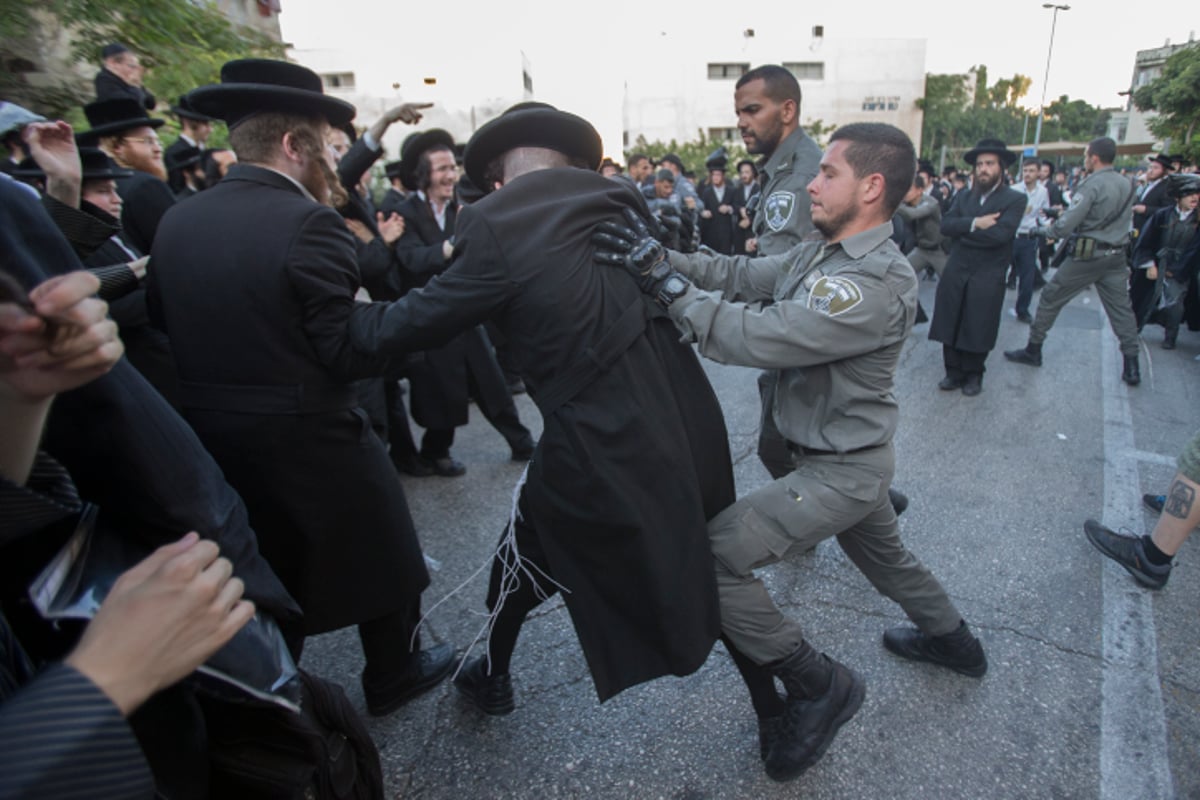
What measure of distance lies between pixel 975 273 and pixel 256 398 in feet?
18.7

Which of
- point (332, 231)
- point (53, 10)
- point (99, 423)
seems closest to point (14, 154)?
point (53, 10)

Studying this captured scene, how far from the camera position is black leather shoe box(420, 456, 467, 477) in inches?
175

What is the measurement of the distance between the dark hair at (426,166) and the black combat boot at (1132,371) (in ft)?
19.2

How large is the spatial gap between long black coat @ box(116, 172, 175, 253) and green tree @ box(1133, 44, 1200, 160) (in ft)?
63.5

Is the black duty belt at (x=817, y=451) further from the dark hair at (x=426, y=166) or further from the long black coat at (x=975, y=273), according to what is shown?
the long black coat at (x=975, y=273)

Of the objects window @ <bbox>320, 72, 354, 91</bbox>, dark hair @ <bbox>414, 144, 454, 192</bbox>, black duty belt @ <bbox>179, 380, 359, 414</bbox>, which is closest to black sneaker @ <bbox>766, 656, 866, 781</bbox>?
black duty belt @ <bbox>179, 380, 359, 414</bbox>

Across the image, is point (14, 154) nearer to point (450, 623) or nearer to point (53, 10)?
point (53, 10)

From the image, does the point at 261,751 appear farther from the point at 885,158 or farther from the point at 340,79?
the point at 340,79

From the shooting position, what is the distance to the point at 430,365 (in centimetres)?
413

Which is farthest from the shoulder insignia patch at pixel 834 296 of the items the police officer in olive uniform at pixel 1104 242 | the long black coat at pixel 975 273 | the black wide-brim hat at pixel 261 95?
the police officer in olive uniform at pixel 1104 242

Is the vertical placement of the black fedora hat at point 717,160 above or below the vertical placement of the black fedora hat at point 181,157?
below

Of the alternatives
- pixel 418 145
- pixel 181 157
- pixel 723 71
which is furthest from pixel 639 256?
pixel 723 71

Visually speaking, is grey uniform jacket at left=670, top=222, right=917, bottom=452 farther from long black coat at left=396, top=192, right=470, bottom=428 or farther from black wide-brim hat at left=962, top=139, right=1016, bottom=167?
black wide-brim hat at left=962, top=139, right=1016, bottom=167

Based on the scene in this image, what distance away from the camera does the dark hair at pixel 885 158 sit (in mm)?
2090
